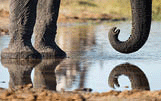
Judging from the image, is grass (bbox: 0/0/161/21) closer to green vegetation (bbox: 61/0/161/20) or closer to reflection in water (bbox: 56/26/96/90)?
green vegetation (bbox: 61/0/161/20)

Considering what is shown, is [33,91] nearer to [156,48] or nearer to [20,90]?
[20,90]

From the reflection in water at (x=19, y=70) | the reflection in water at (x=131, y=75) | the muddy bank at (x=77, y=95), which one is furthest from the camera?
the reflection in water at (x=19, y=70)

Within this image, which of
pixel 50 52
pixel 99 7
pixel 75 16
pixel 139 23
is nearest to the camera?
pixel 139 23

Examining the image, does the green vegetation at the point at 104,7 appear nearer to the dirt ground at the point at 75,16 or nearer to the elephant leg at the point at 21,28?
the dirt ground at the point at 75,16

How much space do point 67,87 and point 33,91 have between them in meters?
0.52

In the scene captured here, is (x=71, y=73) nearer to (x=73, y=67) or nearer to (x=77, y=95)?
(x=73, y=67)

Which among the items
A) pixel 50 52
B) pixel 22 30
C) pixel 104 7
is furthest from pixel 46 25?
pixel 104 7

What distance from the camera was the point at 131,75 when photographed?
7086 mm

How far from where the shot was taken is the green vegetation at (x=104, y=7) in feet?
82.7

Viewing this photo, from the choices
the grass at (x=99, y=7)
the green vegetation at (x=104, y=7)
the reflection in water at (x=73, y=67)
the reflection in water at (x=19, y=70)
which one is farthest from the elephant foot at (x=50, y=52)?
the green vegetation at (x=104, y=7)

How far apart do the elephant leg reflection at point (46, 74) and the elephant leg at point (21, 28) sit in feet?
0.96

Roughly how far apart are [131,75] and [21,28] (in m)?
2.27

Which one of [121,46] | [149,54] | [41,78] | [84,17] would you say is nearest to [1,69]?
[41,78]

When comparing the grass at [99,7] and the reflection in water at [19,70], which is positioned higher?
the grass at [99,7]
